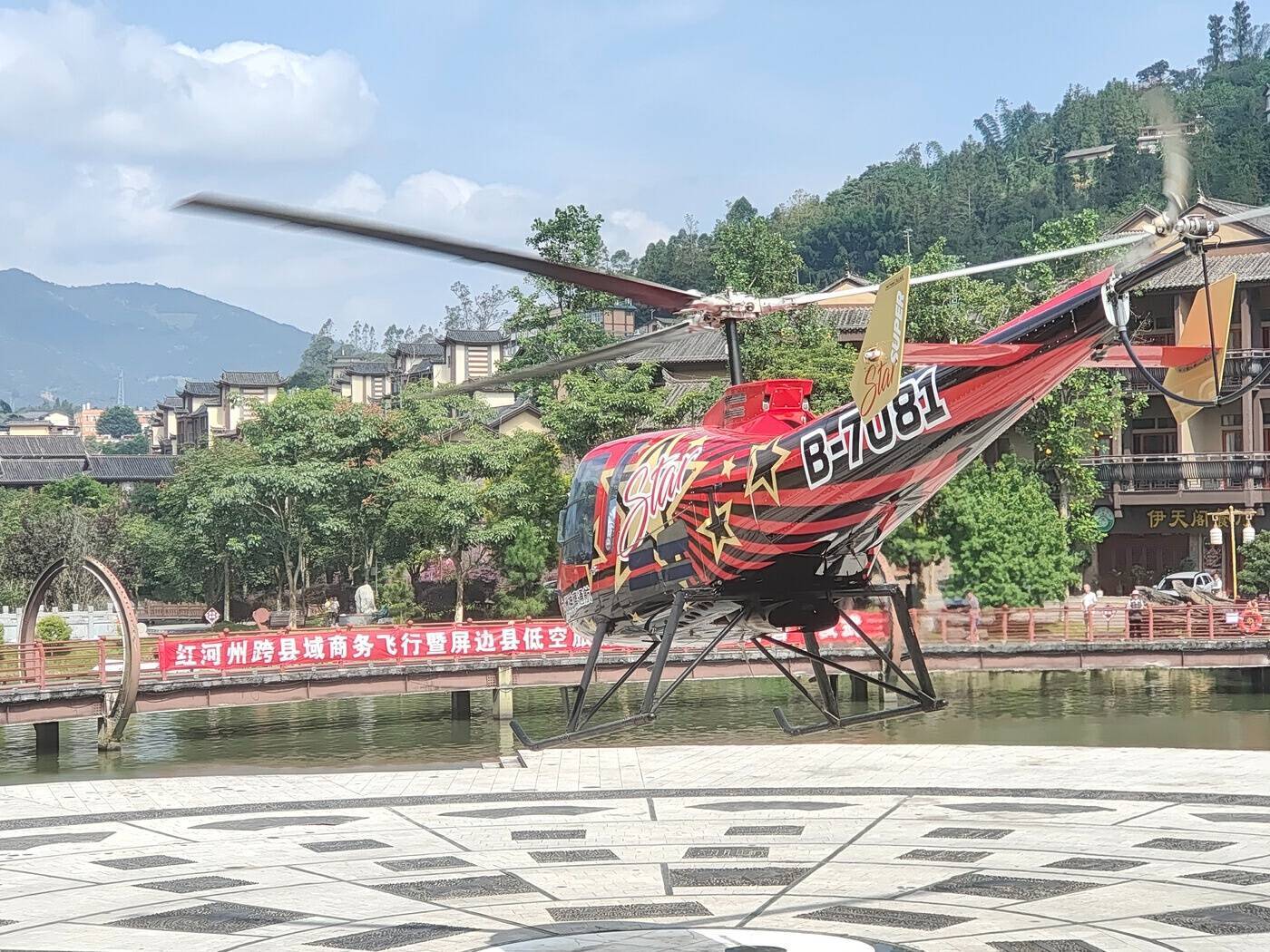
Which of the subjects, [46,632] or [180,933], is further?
[46,632]

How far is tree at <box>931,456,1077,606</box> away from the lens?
47.5 m

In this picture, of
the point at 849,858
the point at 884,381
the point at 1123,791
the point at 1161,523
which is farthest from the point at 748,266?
the point at 884,381

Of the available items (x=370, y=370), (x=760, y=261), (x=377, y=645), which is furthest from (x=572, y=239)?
(x=370, y=370)

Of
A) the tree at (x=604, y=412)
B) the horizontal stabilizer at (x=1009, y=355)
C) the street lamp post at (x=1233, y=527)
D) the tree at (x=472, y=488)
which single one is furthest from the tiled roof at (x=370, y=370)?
the horizontal stabilizer at (x=1009, y=355)

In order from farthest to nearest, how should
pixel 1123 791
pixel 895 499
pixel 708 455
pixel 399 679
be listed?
pixel 399 679 < pixel 1123 791 < pixel 708 455 < pixel 895 499

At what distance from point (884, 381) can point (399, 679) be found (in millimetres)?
28373

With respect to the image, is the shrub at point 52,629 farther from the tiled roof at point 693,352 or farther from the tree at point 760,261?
the tree at point 760,261

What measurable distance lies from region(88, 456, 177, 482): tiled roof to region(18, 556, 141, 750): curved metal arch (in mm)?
69177

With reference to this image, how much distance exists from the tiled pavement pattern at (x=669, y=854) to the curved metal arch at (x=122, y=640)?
234 inches

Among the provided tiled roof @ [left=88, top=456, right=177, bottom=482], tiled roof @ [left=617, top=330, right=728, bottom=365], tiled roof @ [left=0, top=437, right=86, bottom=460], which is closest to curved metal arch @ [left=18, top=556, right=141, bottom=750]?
tiled roof @ [left=617, top=330, right=728, bottom=365]

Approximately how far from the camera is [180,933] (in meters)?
16.1

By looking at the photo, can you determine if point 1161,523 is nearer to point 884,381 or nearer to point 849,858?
point 849,858

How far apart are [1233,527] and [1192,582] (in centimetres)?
278

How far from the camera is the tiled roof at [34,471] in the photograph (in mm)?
103812
